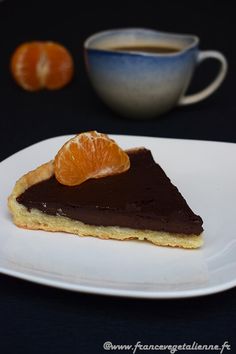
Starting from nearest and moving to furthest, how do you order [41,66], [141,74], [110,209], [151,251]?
1. [151,251]
2. [110,209]
3. [141,74]
4. [41,66]

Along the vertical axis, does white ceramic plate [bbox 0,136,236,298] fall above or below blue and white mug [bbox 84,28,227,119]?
below

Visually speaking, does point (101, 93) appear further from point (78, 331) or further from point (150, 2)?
point (150, 2)

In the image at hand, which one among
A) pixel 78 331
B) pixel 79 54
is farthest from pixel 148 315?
pixel 79 54

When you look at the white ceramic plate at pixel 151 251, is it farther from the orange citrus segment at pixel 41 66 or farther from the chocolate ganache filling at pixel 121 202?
the orange citrus segment at pixel 41 66

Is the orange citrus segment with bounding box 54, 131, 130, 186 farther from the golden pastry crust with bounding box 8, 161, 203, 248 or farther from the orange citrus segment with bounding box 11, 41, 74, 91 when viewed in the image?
the orange citrus segment with bounding box 11, 41, 74, 91

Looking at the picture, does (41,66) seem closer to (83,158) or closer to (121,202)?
(83,158)

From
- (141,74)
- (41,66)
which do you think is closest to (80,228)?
(141,74)

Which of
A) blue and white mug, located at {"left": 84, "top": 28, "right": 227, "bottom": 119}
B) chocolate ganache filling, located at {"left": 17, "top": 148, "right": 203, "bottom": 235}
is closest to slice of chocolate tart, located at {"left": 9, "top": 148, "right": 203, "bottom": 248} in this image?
chocolate ganache filling, located at {"left": 17, "top": 148, "right": 203, "bottom": 235}

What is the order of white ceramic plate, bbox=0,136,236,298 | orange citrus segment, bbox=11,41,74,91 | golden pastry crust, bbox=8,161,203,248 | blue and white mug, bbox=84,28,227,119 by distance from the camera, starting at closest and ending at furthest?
white ceramic plate, bbox=0,136,236,298 < golden pastry crust, bbox=8,161,203,248 < blue and white mug, bbox=84,28,227,119 < orange citrus segment, bbox=11,41,74,91
